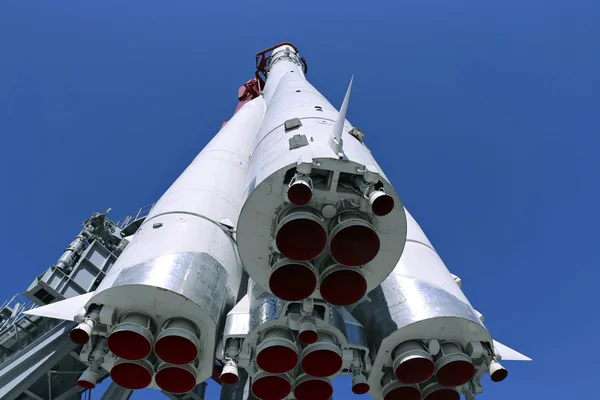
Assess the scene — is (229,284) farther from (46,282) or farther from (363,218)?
(46,282)

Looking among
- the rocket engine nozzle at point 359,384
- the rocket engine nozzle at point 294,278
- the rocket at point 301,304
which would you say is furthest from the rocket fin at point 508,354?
the rocket engine nozzle at point 294,278

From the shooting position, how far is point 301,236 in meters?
3.83

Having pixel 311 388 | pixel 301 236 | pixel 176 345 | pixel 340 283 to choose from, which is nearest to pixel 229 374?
pixel 176 345

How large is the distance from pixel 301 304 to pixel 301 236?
2.80ft

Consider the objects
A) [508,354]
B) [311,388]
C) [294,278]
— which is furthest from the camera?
[508,354]

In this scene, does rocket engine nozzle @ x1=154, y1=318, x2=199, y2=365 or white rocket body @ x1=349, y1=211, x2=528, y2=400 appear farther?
white rocket body @ x1=349, y1=211, x2=528, y2=400

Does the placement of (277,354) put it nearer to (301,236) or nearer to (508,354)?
(301,236)

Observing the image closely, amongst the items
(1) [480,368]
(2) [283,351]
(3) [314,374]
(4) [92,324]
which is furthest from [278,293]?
(1) [480,368]

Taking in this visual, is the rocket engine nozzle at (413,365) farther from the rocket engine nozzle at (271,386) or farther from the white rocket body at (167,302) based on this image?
the white rocket body at (167,302)

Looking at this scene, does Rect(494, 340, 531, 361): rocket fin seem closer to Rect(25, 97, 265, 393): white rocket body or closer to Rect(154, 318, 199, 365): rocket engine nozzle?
Rect(25, 97, 265, 393): white rocket body

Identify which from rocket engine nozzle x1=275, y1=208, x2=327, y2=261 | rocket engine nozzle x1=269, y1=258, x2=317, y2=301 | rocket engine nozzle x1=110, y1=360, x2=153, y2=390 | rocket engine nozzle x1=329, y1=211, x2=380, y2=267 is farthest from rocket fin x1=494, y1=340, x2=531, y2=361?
rocket engine nozzle x1=110, y1=360, x2=153, y2=390

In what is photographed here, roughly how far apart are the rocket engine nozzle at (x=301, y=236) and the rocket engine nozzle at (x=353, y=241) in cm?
13

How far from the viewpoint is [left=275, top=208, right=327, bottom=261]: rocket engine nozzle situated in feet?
12.6

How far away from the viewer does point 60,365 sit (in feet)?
27.3
